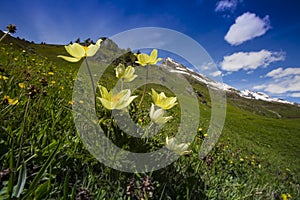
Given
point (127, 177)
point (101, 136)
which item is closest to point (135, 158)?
point (127, 177)

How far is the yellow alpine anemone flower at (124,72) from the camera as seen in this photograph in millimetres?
1362

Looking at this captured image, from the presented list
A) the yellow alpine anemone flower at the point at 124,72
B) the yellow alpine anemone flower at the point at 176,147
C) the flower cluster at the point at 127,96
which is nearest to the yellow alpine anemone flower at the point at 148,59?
the flower cluster at the point at 127,96

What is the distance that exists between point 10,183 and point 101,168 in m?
0.65

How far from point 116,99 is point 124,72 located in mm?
234

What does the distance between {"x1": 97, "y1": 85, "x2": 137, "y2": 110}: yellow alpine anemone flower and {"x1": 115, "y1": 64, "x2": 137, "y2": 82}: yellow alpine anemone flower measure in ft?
0.59

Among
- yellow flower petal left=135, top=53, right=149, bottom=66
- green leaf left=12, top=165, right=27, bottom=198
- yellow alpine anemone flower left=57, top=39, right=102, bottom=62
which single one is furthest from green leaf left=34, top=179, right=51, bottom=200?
yellow flower petal left=135, top=53, right=149, bottom=66

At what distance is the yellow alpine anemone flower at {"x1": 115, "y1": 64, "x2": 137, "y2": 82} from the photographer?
1362 mm

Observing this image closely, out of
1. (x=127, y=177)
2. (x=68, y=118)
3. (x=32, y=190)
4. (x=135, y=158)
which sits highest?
(x=68, y=118)

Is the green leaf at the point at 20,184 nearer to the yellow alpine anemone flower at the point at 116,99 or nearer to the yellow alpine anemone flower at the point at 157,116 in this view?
the yellow alpine anemone flower at the point at 116,99

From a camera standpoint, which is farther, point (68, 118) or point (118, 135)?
point (68, 118)

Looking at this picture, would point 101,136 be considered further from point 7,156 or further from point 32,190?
point 32,190

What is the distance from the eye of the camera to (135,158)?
143cm

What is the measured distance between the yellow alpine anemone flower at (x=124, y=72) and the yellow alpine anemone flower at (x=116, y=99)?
7.0 inches

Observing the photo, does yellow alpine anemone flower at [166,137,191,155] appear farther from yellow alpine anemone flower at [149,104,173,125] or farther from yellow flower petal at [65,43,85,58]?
yellow flower petal at [65,43,85,58]
